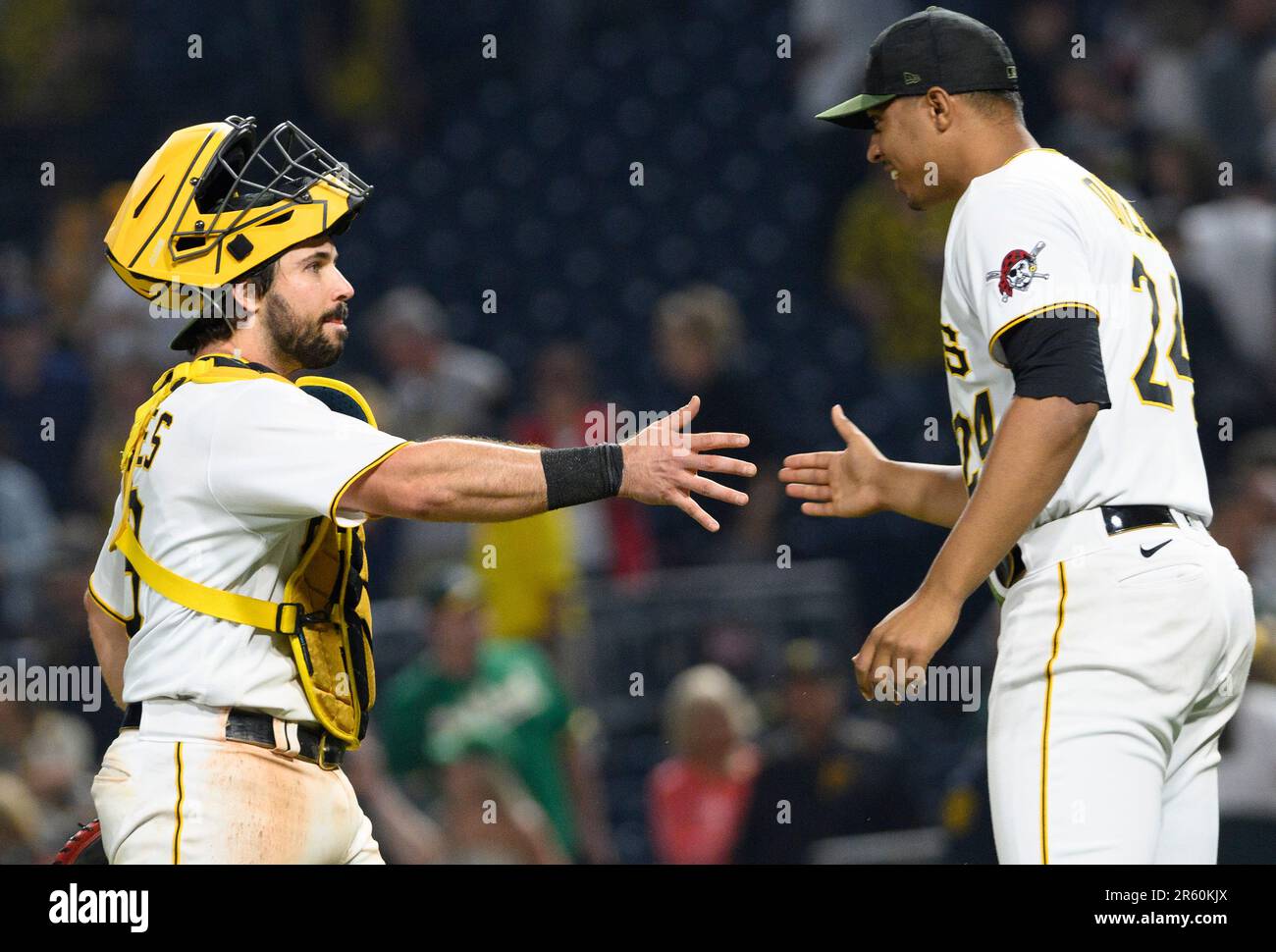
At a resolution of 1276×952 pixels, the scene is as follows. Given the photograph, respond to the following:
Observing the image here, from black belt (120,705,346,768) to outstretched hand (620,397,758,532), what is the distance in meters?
0.70

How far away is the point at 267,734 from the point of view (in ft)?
9.55

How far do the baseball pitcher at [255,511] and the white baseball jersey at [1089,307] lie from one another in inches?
18.6

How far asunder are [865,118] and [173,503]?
149 cm

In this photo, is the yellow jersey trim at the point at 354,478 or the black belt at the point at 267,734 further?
the black belt at the point at 267,734

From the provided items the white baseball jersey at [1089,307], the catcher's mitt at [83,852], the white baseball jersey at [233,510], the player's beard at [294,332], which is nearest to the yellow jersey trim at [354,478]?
the white baseball jersey at [233,510]

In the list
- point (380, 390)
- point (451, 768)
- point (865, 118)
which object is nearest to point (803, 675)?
point (451, 768)

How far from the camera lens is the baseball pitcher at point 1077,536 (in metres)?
2.62

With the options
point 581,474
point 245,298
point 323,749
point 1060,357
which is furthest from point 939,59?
point 323,749

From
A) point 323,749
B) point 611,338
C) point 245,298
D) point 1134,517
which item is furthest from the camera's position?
point 611,338

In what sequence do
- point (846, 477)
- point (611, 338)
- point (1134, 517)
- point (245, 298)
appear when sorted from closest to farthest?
1. point (1134, 517)
2. point (245, 298)
3. point (846, 477)
4. point (611, 338)

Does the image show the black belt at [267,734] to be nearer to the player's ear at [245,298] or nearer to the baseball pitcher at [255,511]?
the baseball pitcher at [255,511]

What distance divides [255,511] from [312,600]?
233mm

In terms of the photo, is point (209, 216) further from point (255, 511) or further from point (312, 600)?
point (312, 600)

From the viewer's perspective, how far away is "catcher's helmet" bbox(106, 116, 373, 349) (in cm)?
305
